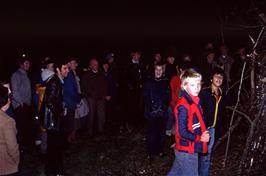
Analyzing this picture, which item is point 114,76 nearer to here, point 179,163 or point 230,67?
point 230,67

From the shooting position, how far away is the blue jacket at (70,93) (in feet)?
24.5

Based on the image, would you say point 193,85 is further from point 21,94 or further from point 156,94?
point 21,94

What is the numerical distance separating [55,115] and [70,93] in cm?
121

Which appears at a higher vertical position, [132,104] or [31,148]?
[132,104]

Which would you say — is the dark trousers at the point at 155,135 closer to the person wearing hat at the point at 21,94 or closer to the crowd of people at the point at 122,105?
the crowd of people at the point at 122,105

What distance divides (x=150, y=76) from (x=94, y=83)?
228 centimetres

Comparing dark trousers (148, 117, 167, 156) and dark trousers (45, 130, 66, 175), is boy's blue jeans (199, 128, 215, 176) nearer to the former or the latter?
dark trousers (148, 117, 167, 156)

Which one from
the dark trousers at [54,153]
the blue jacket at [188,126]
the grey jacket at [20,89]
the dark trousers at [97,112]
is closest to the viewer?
the blue jacket at [188,126]

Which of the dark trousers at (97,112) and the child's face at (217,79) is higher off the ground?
the child's face at (217,79)

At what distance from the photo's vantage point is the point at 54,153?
6727mm

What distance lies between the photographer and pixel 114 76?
10.4 m

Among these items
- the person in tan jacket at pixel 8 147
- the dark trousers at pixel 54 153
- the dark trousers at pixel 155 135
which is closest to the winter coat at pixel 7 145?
the person in tan jacket at pixel 8 147

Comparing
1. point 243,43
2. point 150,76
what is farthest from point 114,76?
point 243,43

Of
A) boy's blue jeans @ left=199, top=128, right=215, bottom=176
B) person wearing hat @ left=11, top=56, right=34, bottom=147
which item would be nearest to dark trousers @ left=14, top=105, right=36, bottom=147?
person wearing hat @ left=11, top=56, right=34, bottom=147
